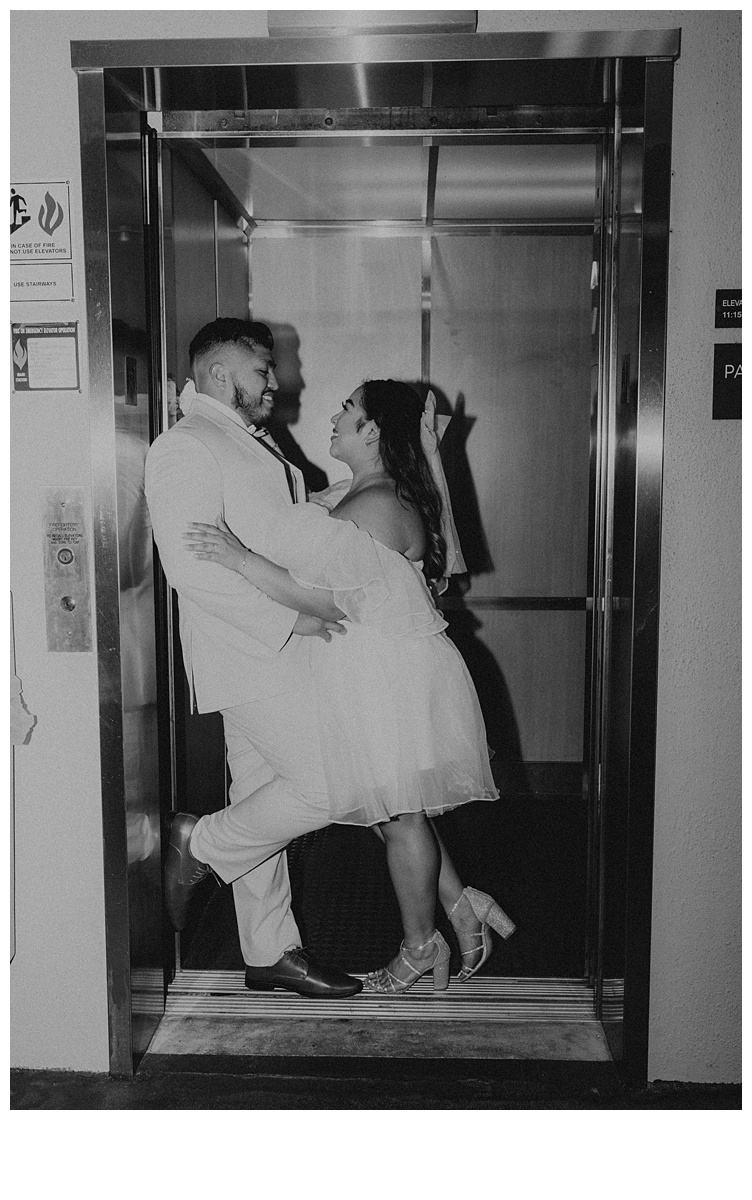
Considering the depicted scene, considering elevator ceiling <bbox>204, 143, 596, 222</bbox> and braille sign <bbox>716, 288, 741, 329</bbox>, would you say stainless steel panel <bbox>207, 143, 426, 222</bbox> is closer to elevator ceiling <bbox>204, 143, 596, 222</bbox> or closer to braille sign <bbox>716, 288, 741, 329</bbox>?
elevator ceiling <bbox>204, 143, 596, 222</bbox>

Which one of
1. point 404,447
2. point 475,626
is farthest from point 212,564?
point 475,626

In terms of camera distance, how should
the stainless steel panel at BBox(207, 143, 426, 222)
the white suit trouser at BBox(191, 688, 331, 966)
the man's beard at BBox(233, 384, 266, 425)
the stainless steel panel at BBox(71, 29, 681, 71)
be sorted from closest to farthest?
the stainless steel panel at BBox(71, 29, 681, 71)
the white suit trouser at BBox(191, 688, 331, 966)
the man's beard at BBox(233, 384, 266, 425)
the stainless steel panel at BBox(207, 143, 426, 222)

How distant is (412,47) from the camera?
6.98 feet

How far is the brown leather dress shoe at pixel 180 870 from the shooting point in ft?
8.59

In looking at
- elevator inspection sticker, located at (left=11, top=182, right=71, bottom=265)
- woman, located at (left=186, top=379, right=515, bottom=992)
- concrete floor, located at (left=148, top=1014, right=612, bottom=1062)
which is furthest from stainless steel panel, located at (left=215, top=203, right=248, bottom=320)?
concrete floor, located at (left=148, top=1014, right=612, bottom=1062)

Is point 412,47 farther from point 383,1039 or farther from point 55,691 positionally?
point 383,1039

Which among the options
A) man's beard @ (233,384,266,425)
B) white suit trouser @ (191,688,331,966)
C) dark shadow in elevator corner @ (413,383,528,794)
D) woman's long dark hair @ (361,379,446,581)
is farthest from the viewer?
dark shadow in elevator corner @ (413,383,528,794)

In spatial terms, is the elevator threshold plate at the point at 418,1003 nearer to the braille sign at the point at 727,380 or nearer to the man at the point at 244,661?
the man at the point at 244,661

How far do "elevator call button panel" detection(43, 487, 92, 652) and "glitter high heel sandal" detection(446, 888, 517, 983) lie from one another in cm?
131

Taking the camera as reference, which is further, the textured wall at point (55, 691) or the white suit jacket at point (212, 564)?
the white suit jacket at point (212, 564)

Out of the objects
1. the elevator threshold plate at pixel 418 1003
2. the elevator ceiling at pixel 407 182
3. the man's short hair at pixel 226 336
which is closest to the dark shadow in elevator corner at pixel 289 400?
the elevator ceiling at pixel 407 182

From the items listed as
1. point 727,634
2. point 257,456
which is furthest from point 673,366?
point 257,456

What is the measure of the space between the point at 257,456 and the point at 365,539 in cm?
42

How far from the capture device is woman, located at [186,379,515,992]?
2.51m
